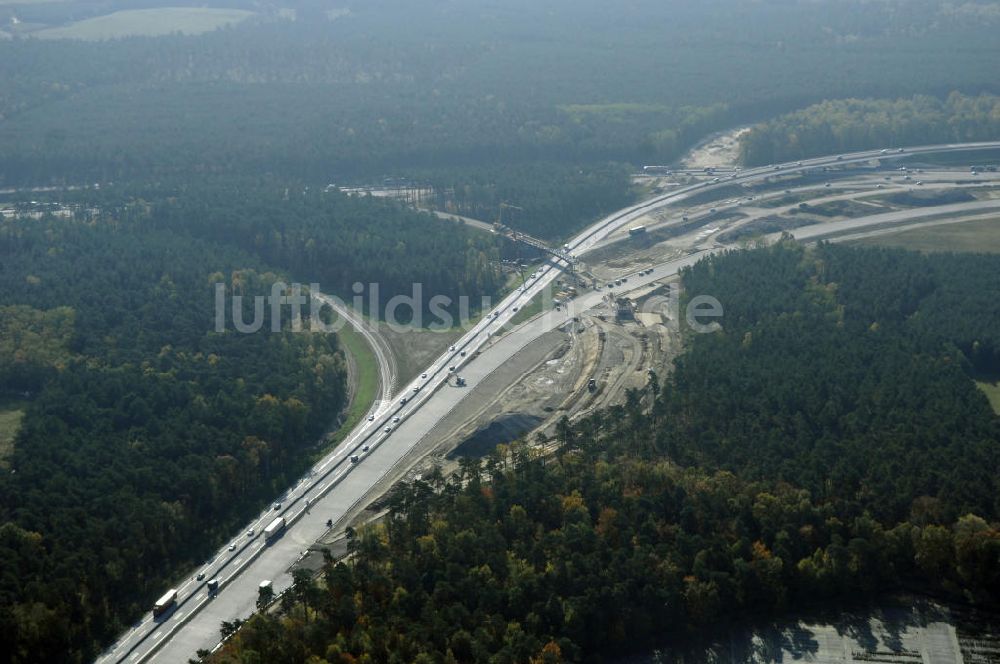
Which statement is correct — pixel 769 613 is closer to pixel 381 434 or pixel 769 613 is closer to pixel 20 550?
pixel 381 434

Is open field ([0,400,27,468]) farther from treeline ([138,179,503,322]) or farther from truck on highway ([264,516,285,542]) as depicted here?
treeline ([138,179,503,322])

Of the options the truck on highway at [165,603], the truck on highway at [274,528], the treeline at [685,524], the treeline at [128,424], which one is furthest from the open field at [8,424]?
the treeline at [685,524]

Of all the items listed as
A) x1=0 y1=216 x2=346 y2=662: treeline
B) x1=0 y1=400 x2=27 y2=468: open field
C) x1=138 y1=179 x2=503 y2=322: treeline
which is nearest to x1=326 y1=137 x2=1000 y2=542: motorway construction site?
x1=138 y1=179 x2=503 y2=322: treeline

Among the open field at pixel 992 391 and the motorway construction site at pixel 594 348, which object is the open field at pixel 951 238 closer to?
the motorway construction site at pixel 594 348

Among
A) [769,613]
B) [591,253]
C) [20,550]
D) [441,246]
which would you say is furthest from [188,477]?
[591,253]

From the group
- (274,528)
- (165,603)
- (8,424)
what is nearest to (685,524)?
(274,528)
